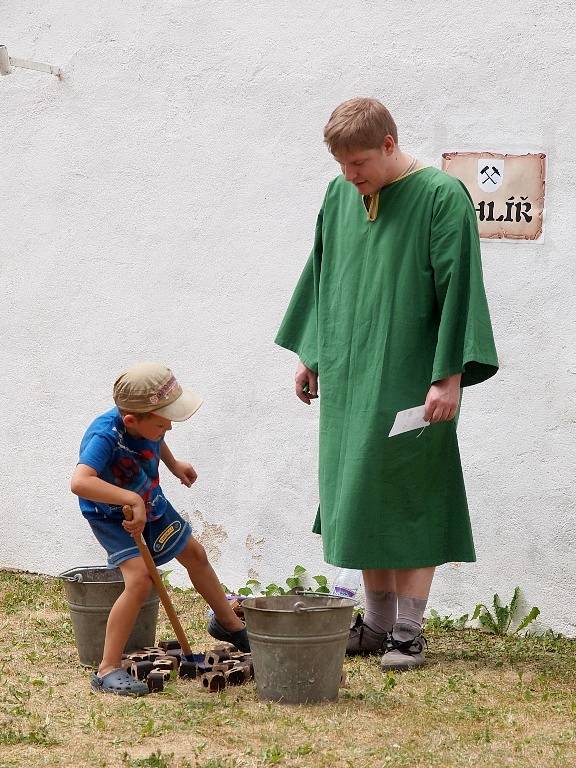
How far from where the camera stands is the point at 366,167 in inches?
179

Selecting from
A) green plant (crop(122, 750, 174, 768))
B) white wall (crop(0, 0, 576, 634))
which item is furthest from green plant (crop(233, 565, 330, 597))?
green plant (crop(122, 750, 174, 768))

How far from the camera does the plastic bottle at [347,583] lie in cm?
558

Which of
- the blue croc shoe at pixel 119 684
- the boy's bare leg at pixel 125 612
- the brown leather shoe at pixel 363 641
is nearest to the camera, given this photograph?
the blue croc shoe at pixel 119 684

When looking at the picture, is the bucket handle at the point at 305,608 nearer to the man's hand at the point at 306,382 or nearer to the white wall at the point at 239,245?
the man's hand at the point at 306,382

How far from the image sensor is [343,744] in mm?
3537

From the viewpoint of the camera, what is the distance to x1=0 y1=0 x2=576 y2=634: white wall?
209 inches

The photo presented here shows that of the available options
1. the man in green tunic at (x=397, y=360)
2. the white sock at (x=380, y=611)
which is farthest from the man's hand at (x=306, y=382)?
the white sock at (x=380, y=611)

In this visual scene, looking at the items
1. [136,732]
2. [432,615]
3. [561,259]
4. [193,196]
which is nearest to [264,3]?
[193,196]

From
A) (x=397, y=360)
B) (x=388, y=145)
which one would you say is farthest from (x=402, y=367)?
(x=388, y=145)

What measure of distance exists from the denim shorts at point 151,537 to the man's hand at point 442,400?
1.00 meters

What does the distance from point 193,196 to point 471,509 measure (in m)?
2.00

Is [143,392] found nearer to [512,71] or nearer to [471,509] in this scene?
[471,509]

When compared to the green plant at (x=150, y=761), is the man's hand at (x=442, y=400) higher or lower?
higher

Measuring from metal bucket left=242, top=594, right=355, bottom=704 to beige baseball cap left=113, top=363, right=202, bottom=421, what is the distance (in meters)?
0.75
